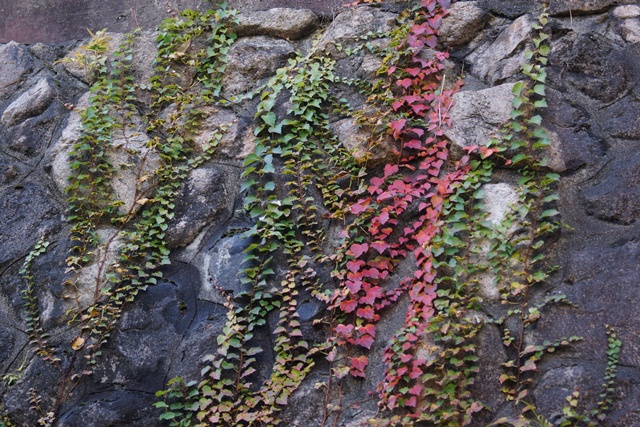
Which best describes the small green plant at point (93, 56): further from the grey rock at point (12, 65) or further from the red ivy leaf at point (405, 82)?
the red ivy leaf at point (405, 82)

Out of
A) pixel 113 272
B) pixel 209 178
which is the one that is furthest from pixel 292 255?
pixel 113 272

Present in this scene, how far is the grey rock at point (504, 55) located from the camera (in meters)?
2.88

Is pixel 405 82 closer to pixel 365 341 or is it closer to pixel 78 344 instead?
pixel 365 341

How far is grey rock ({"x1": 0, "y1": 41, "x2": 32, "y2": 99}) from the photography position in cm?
346

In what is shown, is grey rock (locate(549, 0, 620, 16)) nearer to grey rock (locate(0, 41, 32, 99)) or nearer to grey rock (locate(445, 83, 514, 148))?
grey rock (locate(445, 83, 514, 148))

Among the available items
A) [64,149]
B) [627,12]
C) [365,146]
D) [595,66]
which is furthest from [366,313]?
[627,12]

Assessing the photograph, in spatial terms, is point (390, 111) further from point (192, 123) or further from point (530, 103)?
point (192, 123)

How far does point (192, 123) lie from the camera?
10.2 ft

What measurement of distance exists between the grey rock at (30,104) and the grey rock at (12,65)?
172mm

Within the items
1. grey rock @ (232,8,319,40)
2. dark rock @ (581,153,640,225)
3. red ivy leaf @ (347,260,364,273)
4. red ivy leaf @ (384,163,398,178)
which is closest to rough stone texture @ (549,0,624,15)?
dark rock @ (581,153,640,225)

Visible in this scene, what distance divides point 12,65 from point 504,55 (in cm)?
255

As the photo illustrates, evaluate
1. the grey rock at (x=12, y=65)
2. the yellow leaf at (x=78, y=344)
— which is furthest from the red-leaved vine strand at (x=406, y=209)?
the grey rock at (x=12, y=65)

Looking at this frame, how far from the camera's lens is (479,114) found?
278 centimetres

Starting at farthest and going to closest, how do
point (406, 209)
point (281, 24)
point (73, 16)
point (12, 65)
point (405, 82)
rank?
point (73, 16), point (12, 65), point (281, 24), point (405, 82), point (406, 209)
